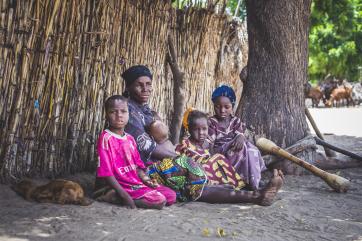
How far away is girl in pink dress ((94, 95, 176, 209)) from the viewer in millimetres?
3186

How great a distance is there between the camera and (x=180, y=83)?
545 cm

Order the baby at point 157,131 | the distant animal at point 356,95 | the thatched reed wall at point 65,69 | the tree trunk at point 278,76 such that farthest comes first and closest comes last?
the distant animal at point 356,95 < the tree trunk at point 278,76 < the baby at point 157,131 < the thatched reed wall at point 65,69

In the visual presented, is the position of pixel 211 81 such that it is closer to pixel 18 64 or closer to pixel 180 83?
pixel 180 83

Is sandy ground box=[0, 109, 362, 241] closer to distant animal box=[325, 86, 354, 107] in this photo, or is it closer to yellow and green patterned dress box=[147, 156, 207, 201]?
yellow and green patterned dress box=[147, 156, 207, 201]

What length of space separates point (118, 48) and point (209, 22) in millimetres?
2241

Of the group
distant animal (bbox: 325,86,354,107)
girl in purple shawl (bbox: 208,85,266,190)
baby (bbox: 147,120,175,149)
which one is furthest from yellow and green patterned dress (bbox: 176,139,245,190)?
distant animal (bbox: 325,86,354,107)

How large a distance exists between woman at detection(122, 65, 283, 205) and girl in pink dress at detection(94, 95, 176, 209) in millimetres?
125

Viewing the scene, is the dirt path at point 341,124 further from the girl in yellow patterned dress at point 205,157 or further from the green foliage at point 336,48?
the green foliage at point 336,48

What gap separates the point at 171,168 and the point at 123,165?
391 mm

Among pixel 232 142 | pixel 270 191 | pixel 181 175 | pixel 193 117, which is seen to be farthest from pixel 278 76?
pixel 181 175

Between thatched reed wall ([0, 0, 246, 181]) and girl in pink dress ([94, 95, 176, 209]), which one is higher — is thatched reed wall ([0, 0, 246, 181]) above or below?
above

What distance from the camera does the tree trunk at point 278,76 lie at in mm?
4988

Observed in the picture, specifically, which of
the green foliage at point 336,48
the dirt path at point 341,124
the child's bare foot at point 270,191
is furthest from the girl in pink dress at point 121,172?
the green foliage at point 336,48

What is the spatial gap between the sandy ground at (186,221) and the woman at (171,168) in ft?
0.26
